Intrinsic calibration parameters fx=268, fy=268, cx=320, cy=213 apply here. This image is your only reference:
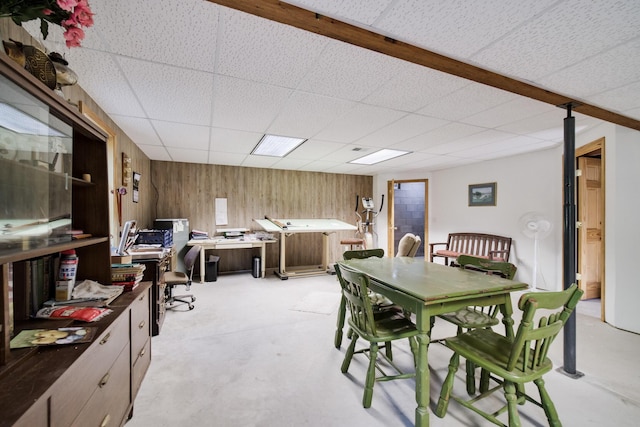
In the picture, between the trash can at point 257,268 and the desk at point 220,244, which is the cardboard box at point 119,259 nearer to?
the desk at point 220,244

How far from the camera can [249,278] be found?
5.34m

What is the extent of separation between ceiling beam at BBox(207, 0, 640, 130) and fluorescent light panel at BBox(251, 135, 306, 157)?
7.42 feet

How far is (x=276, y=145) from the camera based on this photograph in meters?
4.19

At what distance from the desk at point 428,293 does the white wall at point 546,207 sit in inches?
86.9

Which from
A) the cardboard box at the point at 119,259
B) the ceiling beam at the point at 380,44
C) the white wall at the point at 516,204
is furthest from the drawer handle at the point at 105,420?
the white wall at the point at 516,204

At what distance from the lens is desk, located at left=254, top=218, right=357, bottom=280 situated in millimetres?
5293

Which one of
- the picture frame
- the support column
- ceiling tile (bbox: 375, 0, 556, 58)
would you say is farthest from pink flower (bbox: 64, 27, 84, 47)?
the picture frame

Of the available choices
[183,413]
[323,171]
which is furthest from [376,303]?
[323,171]

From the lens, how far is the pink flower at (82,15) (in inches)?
38.6

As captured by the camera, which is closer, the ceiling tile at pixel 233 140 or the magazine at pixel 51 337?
the magazine at pixel 51 337

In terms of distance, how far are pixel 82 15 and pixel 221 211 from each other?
4990 mm

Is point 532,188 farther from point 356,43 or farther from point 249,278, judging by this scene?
point 249,278

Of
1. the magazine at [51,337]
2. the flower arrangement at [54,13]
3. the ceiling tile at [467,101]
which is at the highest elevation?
the ceiling tile at [467,101]

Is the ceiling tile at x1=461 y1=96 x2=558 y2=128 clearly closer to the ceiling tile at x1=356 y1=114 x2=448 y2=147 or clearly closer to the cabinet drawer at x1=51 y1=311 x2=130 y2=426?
the ceiling tile at x1=356 y1=114 x2=448 y2=147
